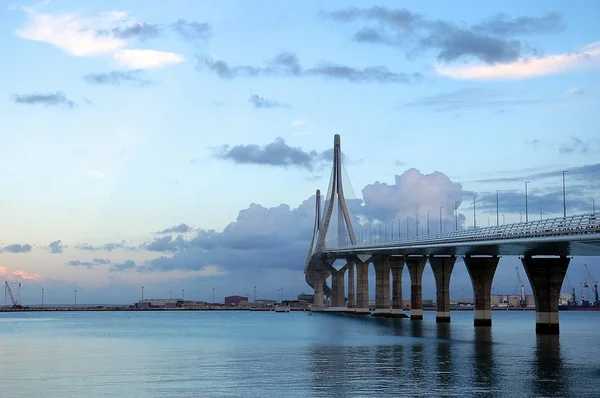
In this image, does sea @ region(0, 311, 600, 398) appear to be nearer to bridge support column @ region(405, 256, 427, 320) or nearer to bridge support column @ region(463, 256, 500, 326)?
bridge support column @ region(463, 256, 500, 326)

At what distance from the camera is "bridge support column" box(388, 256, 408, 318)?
543 feet

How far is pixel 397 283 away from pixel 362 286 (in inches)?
956

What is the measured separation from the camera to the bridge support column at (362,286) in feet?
621

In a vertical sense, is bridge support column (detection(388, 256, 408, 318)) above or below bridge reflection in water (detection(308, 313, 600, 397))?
above

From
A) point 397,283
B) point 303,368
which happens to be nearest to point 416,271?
point 397,283

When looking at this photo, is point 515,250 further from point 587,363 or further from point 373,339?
point 587,363

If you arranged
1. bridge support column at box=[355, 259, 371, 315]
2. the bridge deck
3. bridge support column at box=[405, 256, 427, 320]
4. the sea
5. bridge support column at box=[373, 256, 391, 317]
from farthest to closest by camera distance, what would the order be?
1. bridge support column at box=[355, 259, 371, 315]
2. bridge support column at box=[373, 256, 391, 317]
3. bridge support column at box=[405, 256, 427, 320]
4. the bridge deck
5. the sea

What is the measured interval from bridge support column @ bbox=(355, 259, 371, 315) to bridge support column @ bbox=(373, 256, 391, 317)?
11438 millimetres

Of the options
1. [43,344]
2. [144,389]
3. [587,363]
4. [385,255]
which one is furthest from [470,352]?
[385,255]

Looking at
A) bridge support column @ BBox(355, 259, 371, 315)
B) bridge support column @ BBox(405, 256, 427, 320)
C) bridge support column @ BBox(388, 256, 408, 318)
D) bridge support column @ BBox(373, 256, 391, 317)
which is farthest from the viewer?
bridge support column @ BBox(355, 259, 371, 315)

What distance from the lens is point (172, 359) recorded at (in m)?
70.3

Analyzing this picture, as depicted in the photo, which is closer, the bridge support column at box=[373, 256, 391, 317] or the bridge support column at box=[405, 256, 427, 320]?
the bridge support column at box=[405, 256, 427, 320]

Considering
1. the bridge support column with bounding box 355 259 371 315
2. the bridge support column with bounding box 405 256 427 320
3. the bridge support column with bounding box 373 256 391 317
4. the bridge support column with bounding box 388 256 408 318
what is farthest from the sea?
the bridge support column with bounding box 355 259 371 315

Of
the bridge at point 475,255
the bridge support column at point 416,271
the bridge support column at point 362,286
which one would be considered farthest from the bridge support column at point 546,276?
the bridge support column at point 362,286
